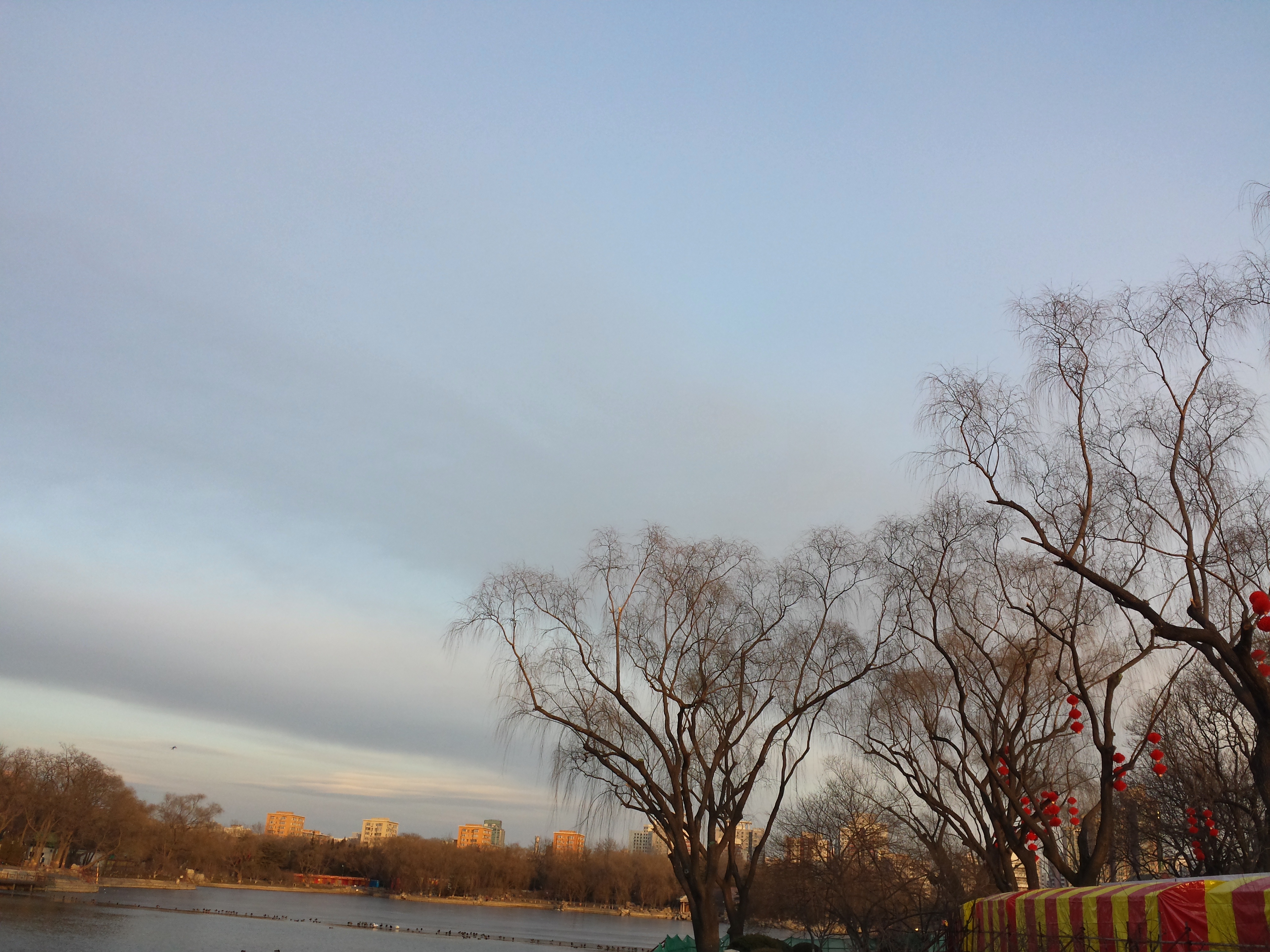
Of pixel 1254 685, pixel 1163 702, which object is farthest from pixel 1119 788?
pixel 1254 685

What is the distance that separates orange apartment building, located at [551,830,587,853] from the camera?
135 m

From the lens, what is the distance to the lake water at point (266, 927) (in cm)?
4000

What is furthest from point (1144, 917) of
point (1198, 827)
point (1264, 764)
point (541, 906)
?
point (541, 906)

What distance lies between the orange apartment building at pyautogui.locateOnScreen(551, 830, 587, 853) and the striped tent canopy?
115555mm

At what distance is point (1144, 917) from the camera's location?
10.9m

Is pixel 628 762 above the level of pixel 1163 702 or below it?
below

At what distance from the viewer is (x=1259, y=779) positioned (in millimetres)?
12094

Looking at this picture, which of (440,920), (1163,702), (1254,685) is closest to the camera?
(1254,685)

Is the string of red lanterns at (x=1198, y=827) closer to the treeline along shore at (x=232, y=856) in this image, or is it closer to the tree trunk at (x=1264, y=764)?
the tree trunk at (x=1264, y=764)

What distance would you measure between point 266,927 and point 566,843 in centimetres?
10734

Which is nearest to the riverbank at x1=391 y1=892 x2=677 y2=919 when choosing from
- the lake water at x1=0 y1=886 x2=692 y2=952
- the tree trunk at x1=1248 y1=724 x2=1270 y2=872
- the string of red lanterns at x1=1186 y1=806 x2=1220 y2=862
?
the lake water at x1=0 y1=886 x2=692 y2=952

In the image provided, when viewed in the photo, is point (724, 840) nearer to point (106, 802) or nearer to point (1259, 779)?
point (1259, 779)

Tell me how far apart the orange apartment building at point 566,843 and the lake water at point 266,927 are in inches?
737

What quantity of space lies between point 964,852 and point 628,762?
70.1 feet
